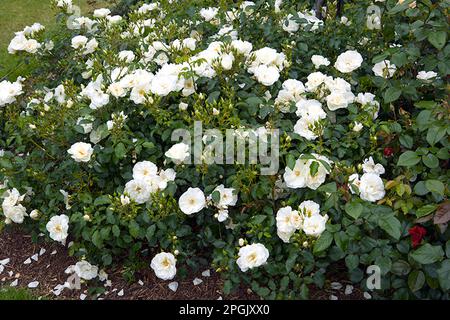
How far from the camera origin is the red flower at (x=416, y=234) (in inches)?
84.0

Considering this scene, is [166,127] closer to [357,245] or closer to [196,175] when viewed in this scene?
[196,175]

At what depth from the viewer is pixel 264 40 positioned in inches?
131

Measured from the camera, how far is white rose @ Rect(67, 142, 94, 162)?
8.59ft

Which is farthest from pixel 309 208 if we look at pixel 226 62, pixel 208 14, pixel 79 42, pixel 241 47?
pixel 79 42

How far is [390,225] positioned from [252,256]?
563 millimetres

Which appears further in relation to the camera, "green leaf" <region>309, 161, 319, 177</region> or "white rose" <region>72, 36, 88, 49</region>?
"white rose" <region>72, 36, 88, 49</region>

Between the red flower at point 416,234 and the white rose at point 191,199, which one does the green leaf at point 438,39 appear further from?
the white rose at point 191,199

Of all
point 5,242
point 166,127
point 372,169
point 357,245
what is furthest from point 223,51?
point 5,242

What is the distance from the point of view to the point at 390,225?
2.10 m

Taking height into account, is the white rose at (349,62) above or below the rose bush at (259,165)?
above

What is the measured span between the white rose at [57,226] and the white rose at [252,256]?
90 centimetres

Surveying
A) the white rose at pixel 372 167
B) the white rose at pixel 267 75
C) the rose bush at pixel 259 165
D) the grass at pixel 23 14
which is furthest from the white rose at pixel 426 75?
the grass at pixel 23 14

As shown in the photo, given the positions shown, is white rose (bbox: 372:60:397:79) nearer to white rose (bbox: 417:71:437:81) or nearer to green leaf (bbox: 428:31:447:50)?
white rose (bbox: 417:71:437:81)

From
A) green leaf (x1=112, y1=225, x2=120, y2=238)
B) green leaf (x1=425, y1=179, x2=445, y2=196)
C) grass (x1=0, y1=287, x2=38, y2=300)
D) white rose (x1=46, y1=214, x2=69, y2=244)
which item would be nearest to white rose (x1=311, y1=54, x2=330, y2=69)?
green leaf (x1=425, y1=179, x2=445, y2=196)
